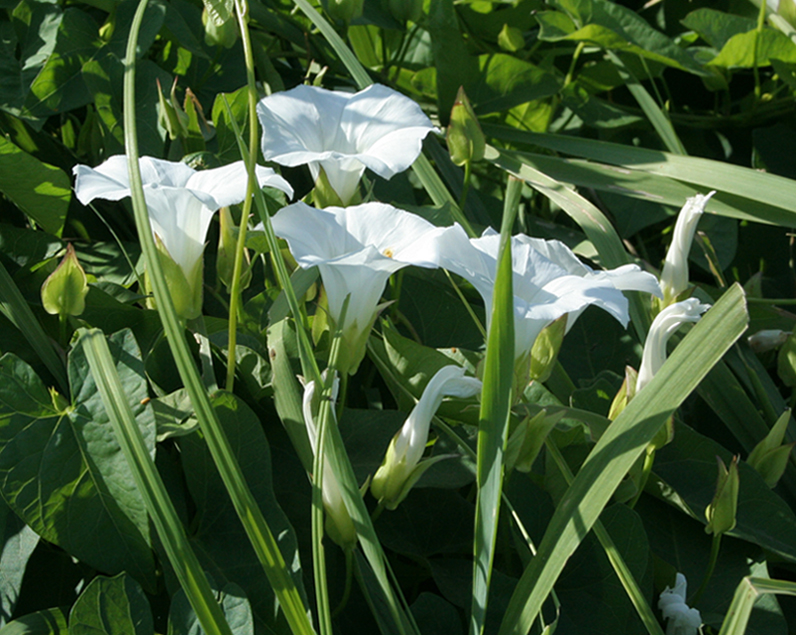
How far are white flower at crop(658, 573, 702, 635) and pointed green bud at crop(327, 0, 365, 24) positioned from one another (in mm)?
649

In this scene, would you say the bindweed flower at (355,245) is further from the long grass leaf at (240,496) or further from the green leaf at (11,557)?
the green leaf at (11,557)

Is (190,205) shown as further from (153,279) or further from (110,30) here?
(110,30)

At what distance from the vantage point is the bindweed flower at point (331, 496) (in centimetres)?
45

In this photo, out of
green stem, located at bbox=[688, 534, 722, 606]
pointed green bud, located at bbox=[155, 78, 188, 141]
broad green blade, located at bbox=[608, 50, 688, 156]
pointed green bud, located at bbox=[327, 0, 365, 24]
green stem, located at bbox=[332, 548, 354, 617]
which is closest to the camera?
green stem, located at bbox=[332, 548, 354, 617]

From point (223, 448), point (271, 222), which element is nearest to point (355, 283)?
point (271, 222)

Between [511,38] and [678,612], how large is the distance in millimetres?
788

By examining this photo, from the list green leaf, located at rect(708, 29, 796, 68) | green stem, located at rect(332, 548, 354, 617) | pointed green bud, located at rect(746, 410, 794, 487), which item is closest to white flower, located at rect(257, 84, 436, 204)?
green stem, located at rect(332, 548, 354, 617)

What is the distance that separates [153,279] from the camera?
16.9 inches

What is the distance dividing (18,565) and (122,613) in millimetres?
115

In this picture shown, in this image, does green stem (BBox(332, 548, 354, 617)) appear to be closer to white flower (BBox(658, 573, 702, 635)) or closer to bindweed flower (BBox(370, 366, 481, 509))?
bindweed flower (BBox(370, 366, 481, 509))

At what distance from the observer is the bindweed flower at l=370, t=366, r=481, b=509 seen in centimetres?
47

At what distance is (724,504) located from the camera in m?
0.56

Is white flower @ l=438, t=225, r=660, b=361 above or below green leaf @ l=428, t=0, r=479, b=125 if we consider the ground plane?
below

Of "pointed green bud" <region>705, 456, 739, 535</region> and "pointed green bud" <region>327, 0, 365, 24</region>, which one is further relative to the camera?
"pointed green bud" <region>327, 0, 365, 24</region>
